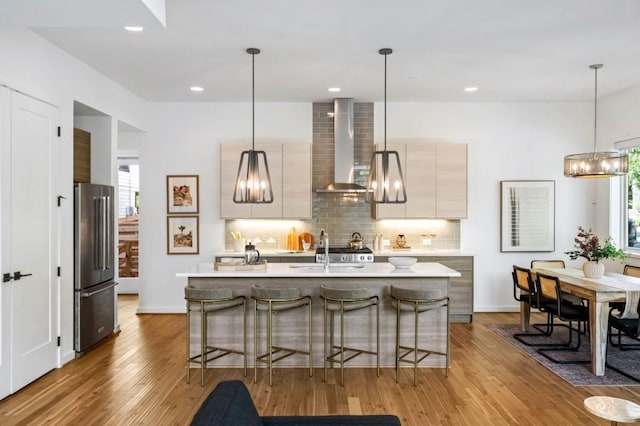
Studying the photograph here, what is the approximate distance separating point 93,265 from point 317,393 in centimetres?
294

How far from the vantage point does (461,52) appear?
15.3ft

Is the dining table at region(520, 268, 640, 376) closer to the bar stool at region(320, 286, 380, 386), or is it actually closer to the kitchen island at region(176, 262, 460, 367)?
the kitchen island at region(176, 262, 460, 367)

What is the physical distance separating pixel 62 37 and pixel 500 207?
6.00 metres

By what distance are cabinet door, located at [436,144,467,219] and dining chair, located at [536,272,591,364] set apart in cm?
181

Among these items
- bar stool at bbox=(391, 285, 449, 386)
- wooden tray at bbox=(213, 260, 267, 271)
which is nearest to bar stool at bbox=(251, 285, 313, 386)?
wooden tray at bbox=(213, 260, 267, 271)

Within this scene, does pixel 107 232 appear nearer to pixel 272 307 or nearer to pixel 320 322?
pixel 272 307

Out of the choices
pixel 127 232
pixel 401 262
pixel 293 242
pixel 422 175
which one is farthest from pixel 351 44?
pixel 127 232

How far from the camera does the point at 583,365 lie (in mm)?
4480

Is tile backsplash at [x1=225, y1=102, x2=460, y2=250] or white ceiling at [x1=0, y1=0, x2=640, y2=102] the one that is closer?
white ceiling at [x1=0, y1=0, x2=640, y2=102]

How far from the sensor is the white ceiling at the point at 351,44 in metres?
3.56

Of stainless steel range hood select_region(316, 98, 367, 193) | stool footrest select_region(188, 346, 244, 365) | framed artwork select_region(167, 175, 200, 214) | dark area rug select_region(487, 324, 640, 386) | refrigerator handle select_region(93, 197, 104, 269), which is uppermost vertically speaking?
stainless steel range hood select_region(316, 98, 367, 193)

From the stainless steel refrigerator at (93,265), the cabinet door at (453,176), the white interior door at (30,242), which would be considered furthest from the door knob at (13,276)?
the cabinet door at (453,176)

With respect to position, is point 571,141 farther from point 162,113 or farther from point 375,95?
point 162,113

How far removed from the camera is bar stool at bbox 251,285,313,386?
13.3ft
